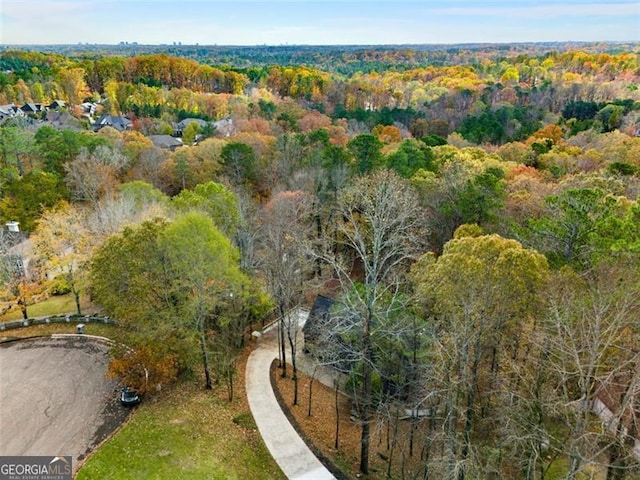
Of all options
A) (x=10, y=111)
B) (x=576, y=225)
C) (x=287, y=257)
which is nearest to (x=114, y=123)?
(x=10, y=111)

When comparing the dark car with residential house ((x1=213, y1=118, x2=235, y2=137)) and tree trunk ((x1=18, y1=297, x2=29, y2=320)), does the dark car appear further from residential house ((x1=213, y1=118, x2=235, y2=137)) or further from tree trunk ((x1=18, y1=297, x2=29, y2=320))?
residential house ((x1=213, y1=118, x2=235, y2=137))

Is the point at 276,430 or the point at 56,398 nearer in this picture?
the point at 276,430

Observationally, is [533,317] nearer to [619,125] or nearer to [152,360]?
[152,360]

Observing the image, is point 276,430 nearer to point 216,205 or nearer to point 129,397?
point 129,397

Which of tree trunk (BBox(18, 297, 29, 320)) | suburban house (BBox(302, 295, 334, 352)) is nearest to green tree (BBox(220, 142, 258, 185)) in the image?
suburban house (BBox(302, 295, 334, 352))

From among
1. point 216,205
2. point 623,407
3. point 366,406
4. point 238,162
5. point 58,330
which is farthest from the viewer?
point 238,162

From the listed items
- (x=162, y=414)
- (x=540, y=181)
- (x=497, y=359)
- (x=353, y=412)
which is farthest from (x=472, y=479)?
(x=540, y=181)
